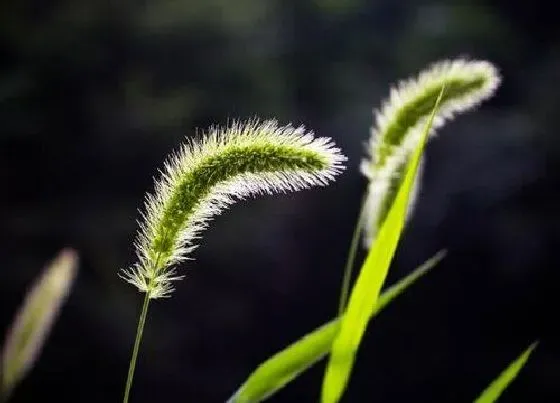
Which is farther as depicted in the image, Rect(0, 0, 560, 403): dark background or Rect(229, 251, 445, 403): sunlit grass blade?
Rect(0, 0, 560, 403): dark background

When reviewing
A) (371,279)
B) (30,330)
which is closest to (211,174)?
(371,279)

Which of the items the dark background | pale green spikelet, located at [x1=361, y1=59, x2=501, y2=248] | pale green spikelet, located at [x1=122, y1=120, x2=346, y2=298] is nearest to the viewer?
pale green spikelet, located at [x1=122, y1=120, x2=346, y2=298]

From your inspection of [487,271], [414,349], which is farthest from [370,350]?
[487,271]

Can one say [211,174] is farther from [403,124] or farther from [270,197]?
[270,197]

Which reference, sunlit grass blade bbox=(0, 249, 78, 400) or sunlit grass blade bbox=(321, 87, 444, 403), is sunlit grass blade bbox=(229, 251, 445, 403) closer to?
sunlit grass blade bbox=(321, 87, 444, 403)

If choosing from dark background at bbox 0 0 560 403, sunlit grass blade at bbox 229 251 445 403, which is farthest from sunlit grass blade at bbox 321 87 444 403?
dark background at bbox 0 0 560 403

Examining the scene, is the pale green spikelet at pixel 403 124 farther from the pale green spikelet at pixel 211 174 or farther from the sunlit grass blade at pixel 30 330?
the sunlit grass blade at pixel 30 330

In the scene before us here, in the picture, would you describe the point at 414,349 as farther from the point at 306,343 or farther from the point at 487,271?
the point at 306,343
